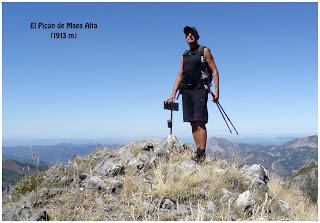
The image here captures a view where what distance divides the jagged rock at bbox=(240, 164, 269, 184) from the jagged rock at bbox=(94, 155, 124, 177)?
10.8ft

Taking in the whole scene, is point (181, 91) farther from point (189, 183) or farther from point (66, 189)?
point (66, 189)

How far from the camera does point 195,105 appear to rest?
37.9 feet

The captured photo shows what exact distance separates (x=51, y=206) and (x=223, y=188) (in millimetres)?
3690

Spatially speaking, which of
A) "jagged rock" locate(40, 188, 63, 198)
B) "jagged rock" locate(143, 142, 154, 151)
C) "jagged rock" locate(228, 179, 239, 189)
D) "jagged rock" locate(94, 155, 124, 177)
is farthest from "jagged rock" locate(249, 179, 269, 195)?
"jagged rock" locate(40, 188, 63, 198)

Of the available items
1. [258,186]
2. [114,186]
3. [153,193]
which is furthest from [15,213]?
[258,186]

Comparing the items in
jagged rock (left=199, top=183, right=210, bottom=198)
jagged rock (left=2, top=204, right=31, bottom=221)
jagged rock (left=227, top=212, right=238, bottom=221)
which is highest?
jagged rock (left=199, top=183, right=210, bottom=198)

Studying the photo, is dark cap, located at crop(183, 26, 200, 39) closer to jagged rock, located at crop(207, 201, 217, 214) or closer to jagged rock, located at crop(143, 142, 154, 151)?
jagged rock, located at crop(143, 142, 154, 151)

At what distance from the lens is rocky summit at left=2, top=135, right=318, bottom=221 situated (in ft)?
26.2

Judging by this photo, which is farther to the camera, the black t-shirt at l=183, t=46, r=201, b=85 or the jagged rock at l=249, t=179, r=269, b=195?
the black t-shirt at l=183, t=46, r=201, b=85

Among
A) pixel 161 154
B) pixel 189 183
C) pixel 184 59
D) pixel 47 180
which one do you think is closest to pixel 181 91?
pixel 184 59

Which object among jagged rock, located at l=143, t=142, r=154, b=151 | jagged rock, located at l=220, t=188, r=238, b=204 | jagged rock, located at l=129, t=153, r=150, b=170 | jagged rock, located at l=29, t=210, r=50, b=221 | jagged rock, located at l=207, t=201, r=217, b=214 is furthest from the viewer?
jagged rock, located at l=143, t=142, r=154, b=151

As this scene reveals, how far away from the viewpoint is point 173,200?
8.70m

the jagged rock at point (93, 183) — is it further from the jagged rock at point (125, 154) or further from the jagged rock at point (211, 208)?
the jagged rock at point (211, 208)

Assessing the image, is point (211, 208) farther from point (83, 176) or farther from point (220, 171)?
point (83, 176)
